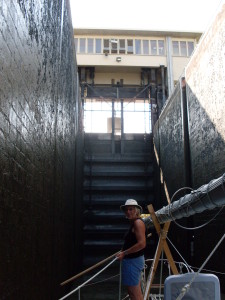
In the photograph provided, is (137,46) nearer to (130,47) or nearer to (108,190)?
(130,47)

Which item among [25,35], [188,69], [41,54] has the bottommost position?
[25,35]

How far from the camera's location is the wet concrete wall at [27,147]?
2.06 metres

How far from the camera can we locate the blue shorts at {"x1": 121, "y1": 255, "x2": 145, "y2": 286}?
13.1 ft

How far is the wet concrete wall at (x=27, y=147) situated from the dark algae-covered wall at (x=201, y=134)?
3665 mm

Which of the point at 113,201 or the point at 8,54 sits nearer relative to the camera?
the point at 8,54

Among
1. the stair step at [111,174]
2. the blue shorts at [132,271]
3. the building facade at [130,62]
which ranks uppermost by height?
the building facade at [130,62]

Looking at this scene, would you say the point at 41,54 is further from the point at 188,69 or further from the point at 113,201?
the point at 113,201

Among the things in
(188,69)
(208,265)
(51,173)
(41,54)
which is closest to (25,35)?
(41,54)

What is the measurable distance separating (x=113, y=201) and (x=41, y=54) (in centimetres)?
968

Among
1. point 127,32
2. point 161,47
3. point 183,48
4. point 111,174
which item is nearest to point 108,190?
point 111,174

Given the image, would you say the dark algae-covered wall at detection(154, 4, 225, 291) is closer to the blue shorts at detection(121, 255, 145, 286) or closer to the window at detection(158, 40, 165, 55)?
the blue shorts at detection(121, 255, 145, 286)

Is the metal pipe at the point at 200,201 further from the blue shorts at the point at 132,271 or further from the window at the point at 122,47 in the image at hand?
the window at the point at 122,47

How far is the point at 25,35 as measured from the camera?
8.34 feet

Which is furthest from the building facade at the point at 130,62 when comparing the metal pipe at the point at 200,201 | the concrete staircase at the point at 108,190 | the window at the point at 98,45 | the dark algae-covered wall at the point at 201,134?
the metal pipe at the point at 200,201
